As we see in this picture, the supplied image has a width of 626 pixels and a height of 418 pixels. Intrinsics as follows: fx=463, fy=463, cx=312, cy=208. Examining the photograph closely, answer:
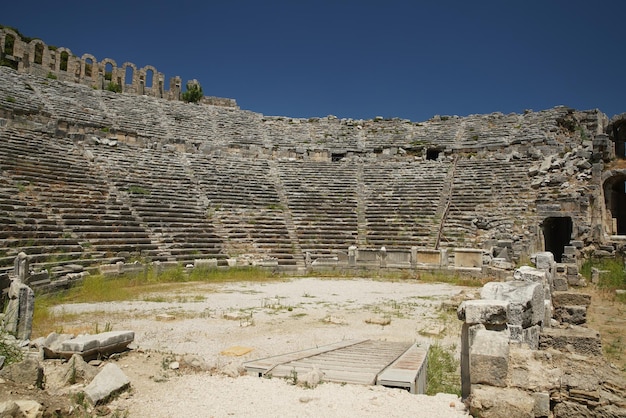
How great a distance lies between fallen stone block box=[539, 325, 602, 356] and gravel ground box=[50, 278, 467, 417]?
1745 mm

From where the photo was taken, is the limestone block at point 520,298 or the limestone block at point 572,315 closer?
the limestone block at point 520,298

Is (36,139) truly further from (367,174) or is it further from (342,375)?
(342,375)

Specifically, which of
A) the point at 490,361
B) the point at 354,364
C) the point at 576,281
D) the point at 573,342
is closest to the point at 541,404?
the point at 490,361

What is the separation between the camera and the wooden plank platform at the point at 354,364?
16.0 feet

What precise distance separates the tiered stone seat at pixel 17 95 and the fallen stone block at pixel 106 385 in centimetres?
1984

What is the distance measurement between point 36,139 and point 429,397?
809 inches

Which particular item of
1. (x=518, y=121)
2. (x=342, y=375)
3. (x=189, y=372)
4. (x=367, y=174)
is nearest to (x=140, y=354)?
(x=189, y=372)

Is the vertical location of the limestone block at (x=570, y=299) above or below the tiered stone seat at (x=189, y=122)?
below

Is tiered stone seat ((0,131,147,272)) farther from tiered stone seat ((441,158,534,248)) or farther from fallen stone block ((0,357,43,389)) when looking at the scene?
tiered stone seat ((441,158,534,248))

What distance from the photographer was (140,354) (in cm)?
595

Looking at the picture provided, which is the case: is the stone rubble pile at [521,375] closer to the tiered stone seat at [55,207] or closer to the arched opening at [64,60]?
the tiered stone seat at [55,207]

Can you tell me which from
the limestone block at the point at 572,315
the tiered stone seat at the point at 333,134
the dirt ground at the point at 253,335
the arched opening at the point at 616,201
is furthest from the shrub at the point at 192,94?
the limestone block at the point at 572,315

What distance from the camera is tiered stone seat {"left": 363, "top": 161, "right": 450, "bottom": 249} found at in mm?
20062

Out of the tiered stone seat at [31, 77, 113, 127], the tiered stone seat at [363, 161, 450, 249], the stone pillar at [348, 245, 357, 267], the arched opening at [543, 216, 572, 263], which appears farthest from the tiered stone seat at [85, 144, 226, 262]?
the arched opening at [543, 216, 572, 263]
